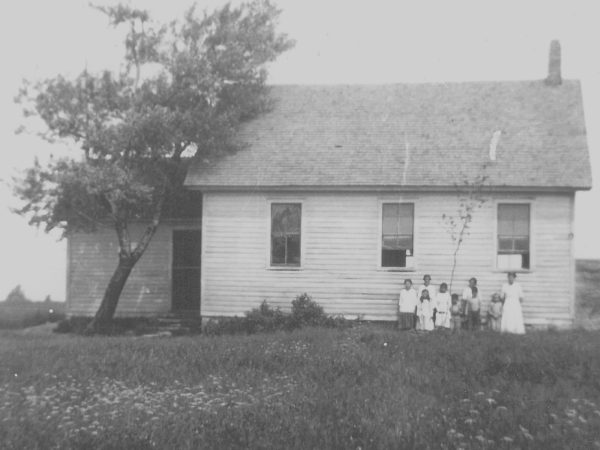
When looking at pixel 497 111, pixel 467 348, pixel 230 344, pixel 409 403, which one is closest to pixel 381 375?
pixel 409 403

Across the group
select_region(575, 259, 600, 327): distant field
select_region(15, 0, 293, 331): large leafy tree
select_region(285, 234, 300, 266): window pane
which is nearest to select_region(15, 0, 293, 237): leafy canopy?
select_region(15, 0, 293, 331): large leafy tree

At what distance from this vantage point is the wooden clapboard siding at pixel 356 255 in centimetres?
1781

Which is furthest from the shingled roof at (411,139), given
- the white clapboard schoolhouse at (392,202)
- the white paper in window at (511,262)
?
the white paper in window at (511,262)

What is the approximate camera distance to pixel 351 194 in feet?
61.4

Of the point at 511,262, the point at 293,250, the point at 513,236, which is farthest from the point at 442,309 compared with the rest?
the point at 293,250

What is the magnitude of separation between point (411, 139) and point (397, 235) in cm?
306

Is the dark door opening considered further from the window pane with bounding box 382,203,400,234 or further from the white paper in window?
the white paper in window

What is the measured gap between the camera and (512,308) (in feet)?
56.3

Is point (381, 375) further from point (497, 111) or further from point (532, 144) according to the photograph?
point (497, 111)

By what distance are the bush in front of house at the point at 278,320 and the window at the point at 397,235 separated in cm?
216

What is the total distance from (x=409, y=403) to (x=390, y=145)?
11.6 meters

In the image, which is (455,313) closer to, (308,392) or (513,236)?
(513,236)

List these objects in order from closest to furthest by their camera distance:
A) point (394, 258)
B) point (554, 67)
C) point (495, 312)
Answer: point (495, 312) → point (394, 258) → point (554, 67)

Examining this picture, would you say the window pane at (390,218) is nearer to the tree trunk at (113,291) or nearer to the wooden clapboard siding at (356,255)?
the wooden clapboard siding at (356,255)
